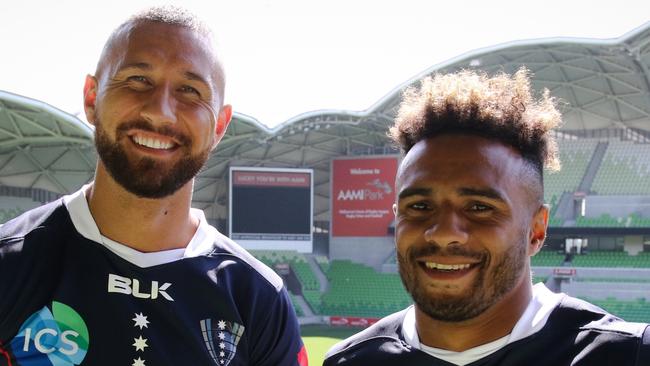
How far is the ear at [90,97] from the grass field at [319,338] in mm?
14588

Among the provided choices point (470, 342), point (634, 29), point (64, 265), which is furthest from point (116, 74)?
point (634, 29)

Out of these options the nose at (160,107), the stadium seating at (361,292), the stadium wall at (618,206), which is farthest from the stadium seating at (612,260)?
the nose at (160,107)

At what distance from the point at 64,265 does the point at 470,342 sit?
4.99 ft

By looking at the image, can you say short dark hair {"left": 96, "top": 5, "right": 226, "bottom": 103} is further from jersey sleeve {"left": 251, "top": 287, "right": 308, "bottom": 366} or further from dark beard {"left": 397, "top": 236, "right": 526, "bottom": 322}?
dark beard {"left": 397, "top": 236, "right": 526, "bottom": 322}

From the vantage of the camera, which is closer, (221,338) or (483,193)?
(483,193)

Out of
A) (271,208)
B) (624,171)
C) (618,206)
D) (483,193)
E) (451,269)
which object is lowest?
(451,269)

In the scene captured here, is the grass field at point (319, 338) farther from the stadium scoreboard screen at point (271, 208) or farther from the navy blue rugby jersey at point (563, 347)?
the navy blue rugby jersey at point (563, 347)

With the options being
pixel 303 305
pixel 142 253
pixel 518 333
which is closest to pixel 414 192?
pixel 518 333

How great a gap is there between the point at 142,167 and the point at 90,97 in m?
0.39

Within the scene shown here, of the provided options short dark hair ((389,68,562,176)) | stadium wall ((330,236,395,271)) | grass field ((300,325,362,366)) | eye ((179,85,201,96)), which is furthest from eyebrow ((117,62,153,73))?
stadium wall ((330,236,395,271))

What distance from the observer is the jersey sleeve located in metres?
2.66

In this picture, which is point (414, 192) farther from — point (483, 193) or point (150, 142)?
point (150, 142)

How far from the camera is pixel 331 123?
30.3 m

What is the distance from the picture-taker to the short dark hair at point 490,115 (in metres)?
2.47
